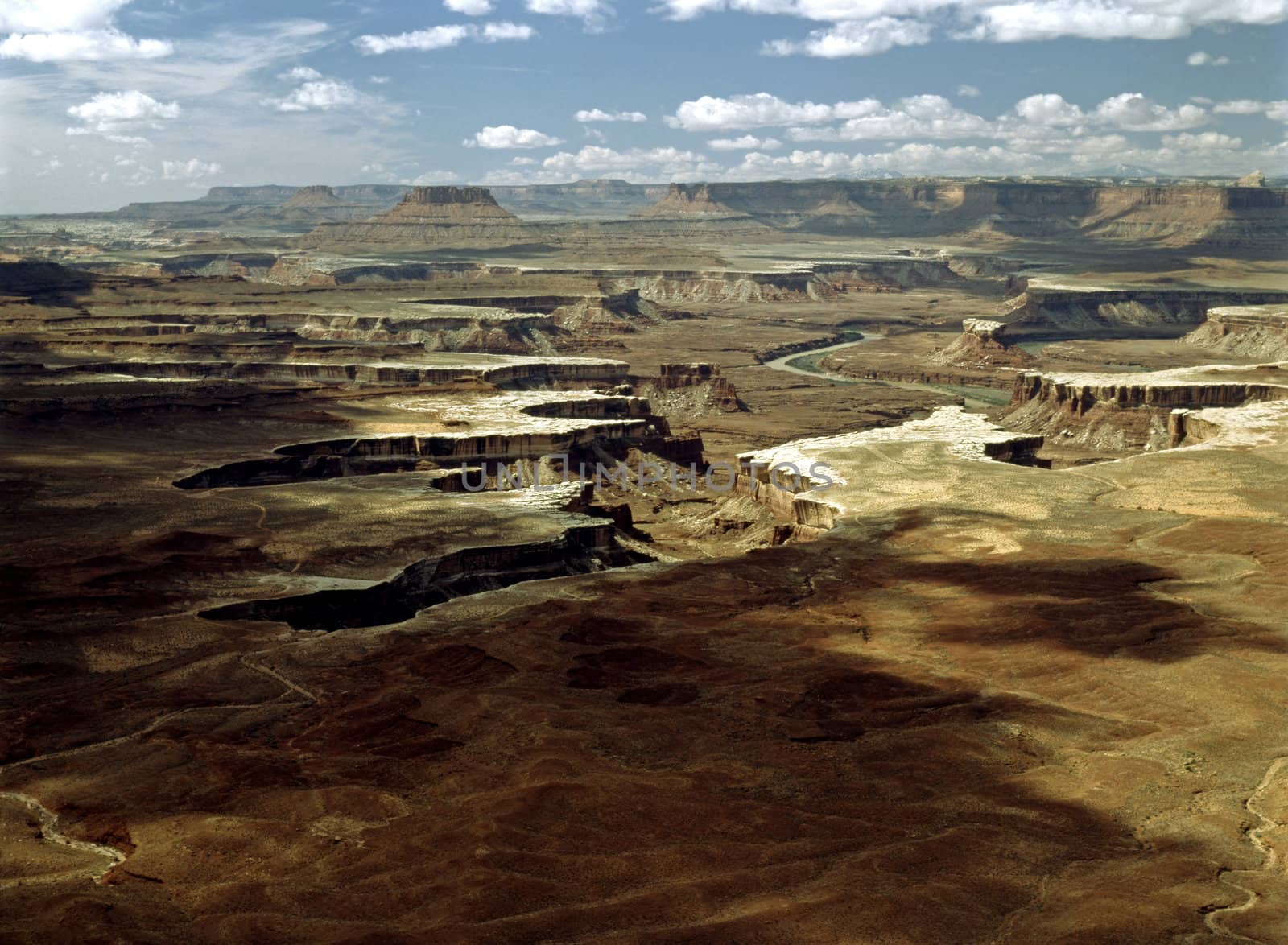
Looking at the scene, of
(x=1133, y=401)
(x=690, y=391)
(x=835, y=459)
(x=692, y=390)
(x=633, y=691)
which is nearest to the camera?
(x=633, y=691)

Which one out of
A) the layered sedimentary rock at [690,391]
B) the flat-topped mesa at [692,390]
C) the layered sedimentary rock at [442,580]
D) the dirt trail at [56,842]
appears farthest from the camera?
the flat-topped mesa at [692,390]

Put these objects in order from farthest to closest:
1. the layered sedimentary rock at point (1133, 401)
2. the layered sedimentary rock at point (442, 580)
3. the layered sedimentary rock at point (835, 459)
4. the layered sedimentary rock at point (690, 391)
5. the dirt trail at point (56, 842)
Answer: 1. the layered sedimentary rock at point (690, 391)
2. the layered sedimentary rock at point (1133, 401)
3. the layered sedimentary rock at point (835, 459)
4. the layered sedimentary rock at point (442, 580)
5. the dirt trail at point (56, 842)

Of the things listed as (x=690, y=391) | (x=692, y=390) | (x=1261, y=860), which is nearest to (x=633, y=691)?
(x=1261, y=860)

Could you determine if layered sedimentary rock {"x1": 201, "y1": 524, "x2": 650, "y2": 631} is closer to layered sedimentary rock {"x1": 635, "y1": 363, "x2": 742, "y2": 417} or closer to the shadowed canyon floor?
the shadowed canyon floor

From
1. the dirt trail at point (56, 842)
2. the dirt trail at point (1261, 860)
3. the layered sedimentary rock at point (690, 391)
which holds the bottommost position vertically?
the layered sedimentary rock at point (690, 391)

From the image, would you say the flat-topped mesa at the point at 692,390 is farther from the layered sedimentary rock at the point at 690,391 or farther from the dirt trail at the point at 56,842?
the dirt trail at the point at 56,842

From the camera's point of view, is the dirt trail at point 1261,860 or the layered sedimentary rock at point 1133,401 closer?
the dirt trail at point 1261,860

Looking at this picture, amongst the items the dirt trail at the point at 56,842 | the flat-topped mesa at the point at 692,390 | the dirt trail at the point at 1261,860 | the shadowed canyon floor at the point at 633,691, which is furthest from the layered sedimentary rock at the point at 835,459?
the dirt trail at the point at 56,842

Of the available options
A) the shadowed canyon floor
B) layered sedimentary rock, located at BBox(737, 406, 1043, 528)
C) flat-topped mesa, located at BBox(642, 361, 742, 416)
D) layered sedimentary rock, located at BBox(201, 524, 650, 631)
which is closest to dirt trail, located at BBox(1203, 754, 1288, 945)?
the shadowed canyon floor

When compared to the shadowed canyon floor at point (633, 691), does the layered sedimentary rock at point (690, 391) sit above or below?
below

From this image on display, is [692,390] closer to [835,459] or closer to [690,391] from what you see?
[690,391]
